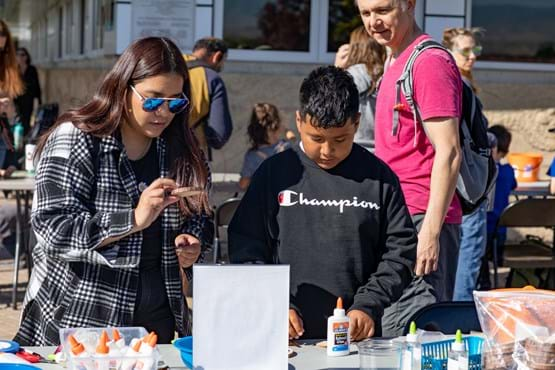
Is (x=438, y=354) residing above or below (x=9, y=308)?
above

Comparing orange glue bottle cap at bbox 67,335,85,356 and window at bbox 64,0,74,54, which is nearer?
orange glue bottle cap at bbox 67,335,85,356

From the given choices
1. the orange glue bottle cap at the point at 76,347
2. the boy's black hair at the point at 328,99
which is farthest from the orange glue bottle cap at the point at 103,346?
the boy's black hair at the point at 328,99

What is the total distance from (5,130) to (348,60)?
2.78 m

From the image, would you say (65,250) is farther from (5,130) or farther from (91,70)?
(91,70)

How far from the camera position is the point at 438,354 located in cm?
254

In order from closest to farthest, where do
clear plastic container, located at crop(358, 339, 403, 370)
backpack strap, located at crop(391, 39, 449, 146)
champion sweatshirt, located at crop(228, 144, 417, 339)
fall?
1. clear plastic container, located at crop(358, 339, 403, 370)
2. champion sweatshirt, located at crop(228, 144, 417, 339)
3. backpack strap, located at crop(391, 39, 449, 146)

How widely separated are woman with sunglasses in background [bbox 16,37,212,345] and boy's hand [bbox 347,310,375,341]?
0.57 meters

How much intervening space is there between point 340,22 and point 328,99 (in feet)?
21.3

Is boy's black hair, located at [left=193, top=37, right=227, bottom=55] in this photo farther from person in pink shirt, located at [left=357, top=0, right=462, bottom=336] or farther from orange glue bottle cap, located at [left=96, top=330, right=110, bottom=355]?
orange glue bottle cap, located at [left=96, top=330, right=110, bottom=355]

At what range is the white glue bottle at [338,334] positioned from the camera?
2.74m

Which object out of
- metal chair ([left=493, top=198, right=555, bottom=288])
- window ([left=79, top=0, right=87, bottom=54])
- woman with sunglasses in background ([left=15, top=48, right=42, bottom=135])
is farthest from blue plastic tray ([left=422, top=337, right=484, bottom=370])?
window ([left=79, top=0, right=87, bottom=54])

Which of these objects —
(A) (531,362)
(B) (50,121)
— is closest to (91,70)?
(B) (50,121)

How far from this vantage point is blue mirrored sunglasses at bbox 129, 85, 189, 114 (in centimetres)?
306

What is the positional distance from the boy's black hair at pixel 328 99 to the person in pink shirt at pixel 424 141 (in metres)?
0.56
